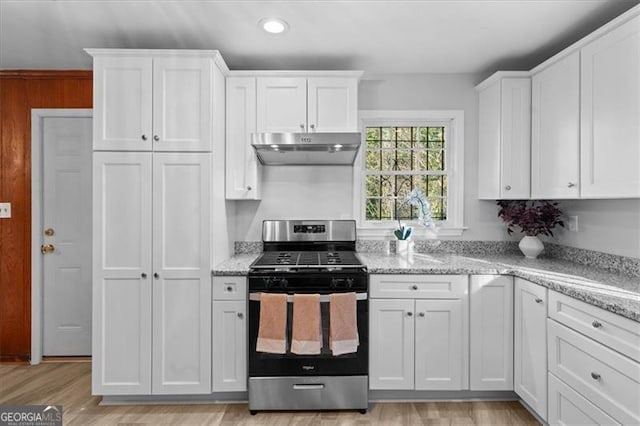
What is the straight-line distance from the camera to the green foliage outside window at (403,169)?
3.07 m

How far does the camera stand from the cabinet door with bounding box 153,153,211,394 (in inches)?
88.6

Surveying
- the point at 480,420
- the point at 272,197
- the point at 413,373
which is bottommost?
the point at 480,420

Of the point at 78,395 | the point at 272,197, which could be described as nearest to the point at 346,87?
the point at 272,197

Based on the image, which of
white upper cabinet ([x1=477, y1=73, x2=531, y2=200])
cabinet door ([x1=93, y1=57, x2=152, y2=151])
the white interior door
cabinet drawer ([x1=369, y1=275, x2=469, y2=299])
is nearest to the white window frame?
white upper cabinet ([x1=477, y1=73, x2=531, y2=200])

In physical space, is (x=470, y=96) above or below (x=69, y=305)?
above

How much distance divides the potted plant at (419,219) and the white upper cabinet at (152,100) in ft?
5.10

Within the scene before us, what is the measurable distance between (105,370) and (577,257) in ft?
10.5

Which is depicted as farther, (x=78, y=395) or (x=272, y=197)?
(x=272, y=197)

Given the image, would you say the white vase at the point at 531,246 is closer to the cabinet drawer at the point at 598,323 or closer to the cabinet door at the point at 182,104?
the cabinet drawer at the point at 598,323

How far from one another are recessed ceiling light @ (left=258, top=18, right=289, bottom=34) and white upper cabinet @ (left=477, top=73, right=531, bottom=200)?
157 centimetres

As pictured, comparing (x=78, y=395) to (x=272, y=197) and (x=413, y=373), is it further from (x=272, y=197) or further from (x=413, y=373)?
(x=413, y=373)

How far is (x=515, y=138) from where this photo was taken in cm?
261

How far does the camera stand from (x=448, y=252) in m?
2.98

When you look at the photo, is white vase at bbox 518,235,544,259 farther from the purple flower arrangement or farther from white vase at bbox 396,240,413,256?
white vase at bbox 396,240,413,256
